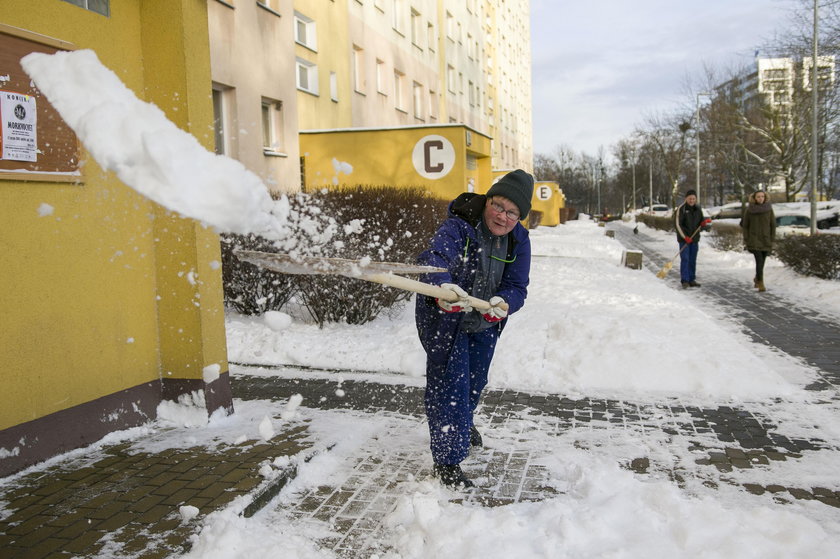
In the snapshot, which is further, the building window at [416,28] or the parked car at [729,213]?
the parked car at [729,213]

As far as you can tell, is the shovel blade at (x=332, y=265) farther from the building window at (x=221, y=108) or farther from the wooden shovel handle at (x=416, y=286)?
the building window at (x=221, y=108)

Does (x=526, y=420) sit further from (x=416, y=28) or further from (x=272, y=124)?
(x=416, y=28)

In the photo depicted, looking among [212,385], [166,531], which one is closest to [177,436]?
[212,385]

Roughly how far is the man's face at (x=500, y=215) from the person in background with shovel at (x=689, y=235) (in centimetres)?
1010

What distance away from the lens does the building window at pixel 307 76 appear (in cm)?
1702

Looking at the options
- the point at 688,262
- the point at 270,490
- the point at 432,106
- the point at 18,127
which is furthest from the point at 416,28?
the point at 270,490

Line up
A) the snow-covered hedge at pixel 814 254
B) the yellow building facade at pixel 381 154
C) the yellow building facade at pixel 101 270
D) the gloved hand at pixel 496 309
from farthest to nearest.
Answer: the yellow building facade at pixel 381 154 < the snow-covered hedge at pixel 814 254 < the yellow building facade at pixel 101 270 < the gloved hand at pixel 496 309

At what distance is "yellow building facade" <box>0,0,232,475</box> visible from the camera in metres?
3.83

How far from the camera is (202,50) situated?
478cm

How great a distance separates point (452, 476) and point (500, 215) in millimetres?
1461

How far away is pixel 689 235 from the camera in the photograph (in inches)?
511

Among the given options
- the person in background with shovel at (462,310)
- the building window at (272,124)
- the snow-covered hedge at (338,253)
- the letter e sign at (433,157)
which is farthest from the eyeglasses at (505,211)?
the building window at (272,124)

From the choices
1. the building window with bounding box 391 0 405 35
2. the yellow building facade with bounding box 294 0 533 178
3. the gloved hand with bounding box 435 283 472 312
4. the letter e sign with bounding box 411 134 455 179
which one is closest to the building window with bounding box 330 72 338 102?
the yellow building facade with bounding box 294 0 533 178

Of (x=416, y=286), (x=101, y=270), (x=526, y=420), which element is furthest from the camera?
(x=526, y=420)
